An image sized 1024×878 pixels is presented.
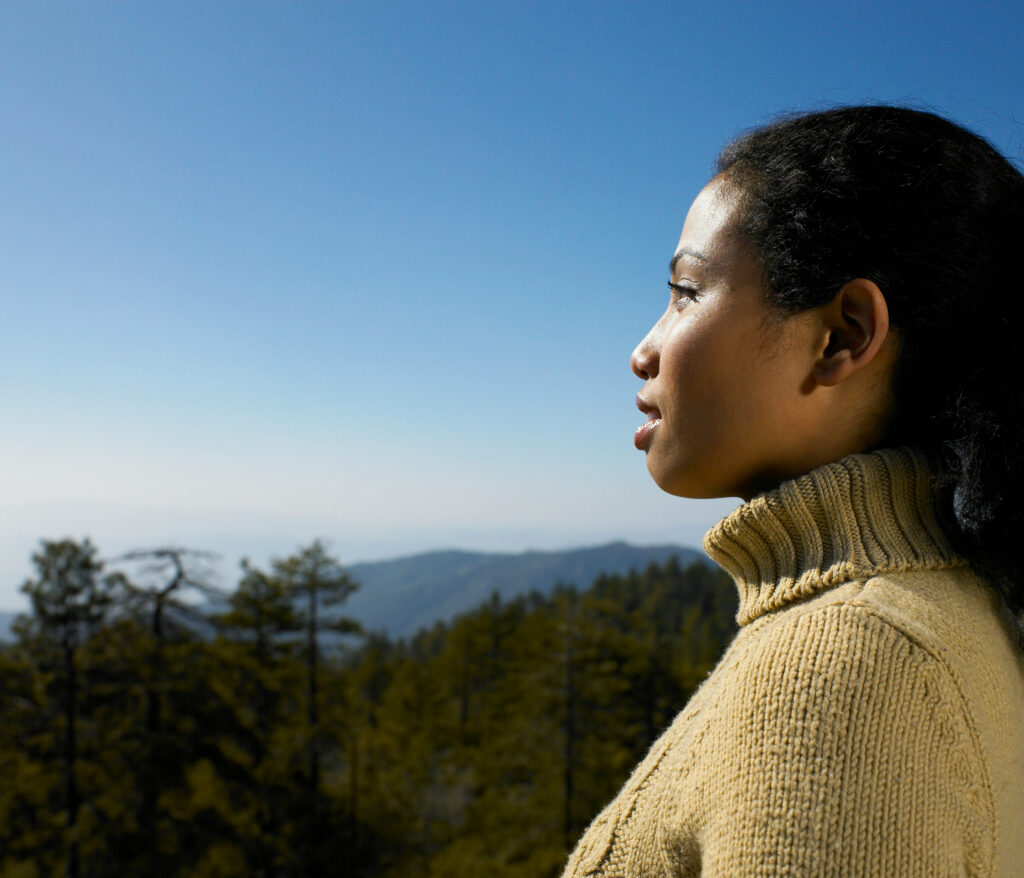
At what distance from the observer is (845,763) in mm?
917

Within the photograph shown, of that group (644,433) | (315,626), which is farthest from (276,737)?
(644,433)

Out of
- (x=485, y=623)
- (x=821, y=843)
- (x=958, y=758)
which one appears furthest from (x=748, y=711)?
(x=485, y=623)

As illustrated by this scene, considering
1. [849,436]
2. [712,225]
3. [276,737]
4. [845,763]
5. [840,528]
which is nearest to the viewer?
[845,763]

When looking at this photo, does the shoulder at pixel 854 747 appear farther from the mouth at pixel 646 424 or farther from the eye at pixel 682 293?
the eye at pixel 682 293

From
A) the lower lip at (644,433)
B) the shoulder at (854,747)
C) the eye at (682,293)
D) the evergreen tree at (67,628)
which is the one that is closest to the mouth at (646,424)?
the lower lip at (644,433)

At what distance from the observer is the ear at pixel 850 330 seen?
47.2 inches

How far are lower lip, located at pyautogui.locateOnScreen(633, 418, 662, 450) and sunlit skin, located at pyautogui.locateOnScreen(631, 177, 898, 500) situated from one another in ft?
0.07

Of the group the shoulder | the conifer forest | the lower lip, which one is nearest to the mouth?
the lower lip

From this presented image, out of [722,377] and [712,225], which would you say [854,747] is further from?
[712,225]

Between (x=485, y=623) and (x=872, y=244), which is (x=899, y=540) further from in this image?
(x=485, y=623)

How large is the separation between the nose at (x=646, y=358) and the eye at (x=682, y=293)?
0.07m

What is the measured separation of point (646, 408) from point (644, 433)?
5 centimetres

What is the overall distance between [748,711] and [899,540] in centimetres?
40

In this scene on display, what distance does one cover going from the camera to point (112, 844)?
1400cm
